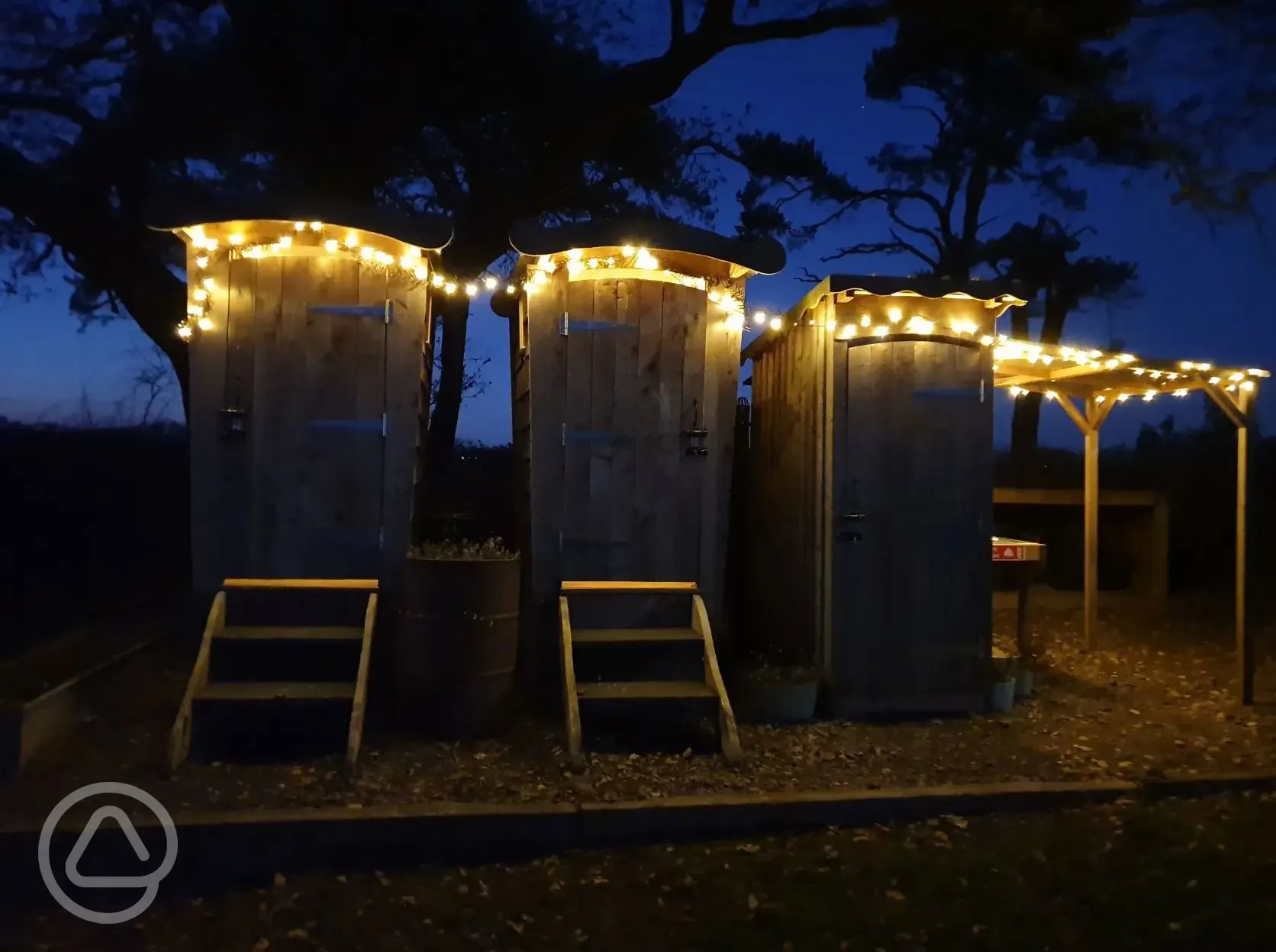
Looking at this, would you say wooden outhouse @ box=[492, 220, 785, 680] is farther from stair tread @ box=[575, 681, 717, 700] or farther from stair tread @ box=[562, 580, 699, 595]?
stair tread @ box=[575, 681, 717, 700]

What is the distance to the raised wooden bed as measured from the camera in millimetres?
4465

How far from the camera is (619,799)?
4.38 meters

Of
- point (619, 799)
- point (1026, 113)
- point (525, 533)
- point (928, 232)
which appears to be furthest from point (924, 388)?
point (928, 232)

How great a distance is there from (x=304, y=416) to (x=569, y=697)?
88.6 inches

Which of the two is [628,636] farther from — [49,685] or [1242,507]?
[1242,507]

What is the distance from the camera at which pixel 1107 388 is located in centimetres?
819

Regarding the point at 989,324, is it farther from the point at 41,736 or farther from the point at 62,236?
the point at 62,236

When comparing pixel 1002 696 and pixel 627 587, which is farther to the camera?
pixel 1002 696

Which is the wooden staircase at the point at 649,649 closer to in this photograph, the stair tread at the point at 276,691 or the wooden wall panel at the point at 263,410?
the stair tread at the point at 276,691

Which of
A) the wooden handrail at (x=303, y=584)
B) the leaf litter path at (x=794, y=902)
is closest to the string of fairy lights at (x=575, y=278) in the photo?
the wooden handrail at (x=303, y=584)

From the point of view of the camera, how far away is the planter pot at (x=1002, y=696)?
6070 millimetres

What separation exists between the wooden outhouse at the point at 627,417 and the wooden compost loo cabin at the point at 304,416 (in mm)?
756

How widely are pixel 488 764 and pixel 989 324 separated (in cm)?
389

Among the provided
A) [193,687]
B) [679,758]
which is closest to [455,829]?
[679,758]
